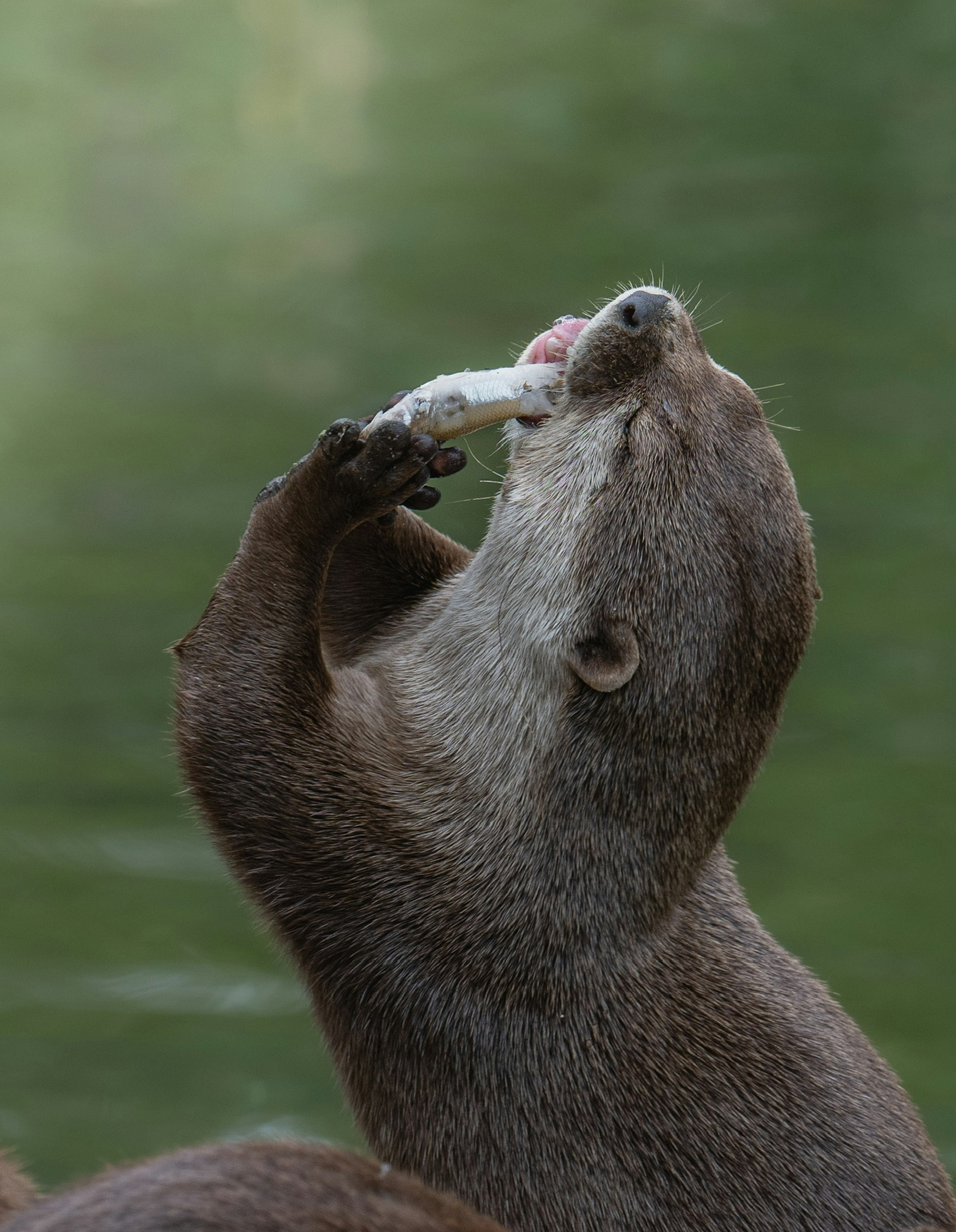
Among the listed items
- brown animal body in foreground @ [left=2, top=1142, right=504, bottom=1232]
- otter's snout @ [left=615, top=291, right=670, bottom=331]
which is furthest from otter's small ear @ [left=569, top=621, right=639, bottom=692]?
brown animal body in foreground @ [left=2, top=1142, right=504, bottom=1232]

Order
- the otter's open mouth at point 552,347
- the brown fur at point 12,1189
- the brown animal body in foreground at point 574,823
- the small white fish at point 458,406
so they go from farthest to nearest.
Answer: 1. the otter's open mouth at point 552,347
2. the small white fish at point 458,406
3. the brown animal body in foreground at point 574,823
4. the brown fur at point 12,1189

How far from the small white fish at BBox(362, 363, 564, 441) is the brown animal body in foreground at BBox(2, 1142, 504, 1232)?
124 cm

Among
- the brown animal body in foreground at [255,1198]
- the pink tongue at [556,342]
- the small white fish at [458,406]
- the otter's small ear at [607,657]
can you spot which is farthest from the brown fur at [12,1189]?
the pink tongue at [556,342]

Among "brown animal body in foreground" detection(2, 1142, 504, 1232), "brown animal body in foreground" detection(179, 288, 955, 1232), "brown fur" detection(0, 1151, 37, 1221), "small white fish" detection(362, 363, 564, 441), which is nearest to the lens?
"brown animal body in foreground" detection(2, 1142, 504, 1232)

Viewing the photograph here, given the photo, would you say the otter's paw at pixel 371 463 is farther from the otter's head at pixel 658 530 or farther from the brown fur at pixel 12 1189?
the brown fur at pixel 12 1189

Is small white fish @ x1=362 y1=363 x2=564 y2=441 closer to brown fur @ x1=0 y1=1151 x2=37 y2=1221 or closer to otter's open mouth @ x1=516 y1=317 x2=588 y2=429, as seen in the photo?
otter's open mouth @ x1=516 y1=317 x2=588 y2=429

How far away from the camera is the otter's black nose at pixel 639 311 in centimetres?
230

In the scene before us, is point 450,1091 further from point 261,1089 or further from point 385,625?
point 261,1089

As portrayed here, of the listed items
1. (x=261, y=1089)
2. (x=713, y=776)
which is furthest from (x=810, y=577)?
(x=261, y=1089)

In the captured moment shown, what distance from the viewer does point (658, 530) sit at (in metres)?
2.17

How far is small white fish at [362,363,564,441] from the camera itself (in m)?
2.23

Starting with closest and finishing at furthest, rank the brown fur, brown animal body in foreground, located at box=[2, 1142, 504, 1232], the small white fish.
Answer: brown animal body in foreground, located at box=[2, 1142, 504, 1232] → the brown fur → the small white fish

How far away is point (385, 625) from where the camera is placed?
2619 mm

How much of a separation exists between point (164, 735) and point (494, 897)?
62cm
